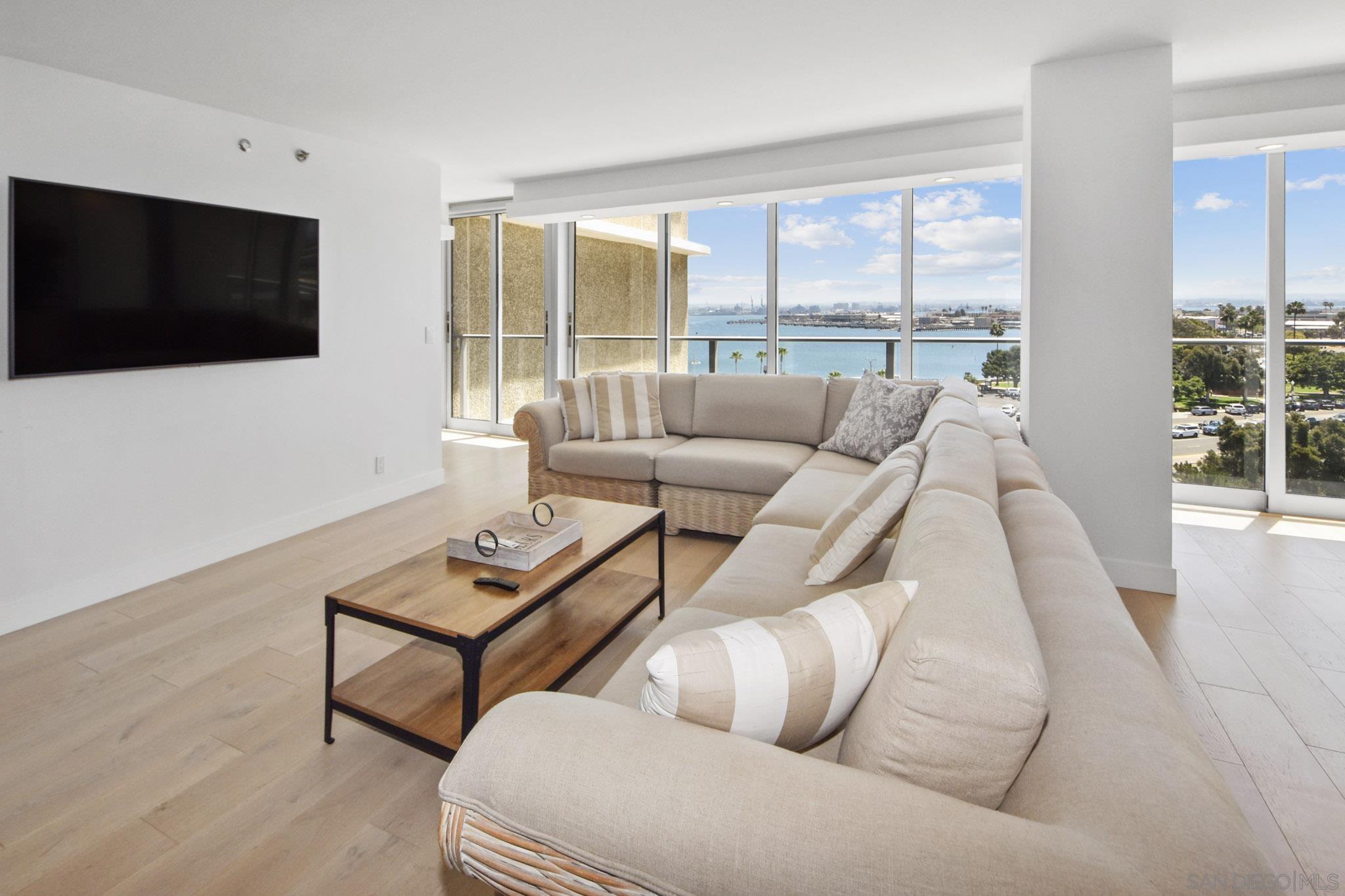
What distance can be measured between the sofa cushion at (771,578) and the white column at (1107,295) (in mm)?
1434

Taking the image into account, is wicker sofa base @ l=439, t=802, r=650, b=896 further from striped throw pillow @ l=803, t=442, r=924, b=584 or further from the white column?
the white column

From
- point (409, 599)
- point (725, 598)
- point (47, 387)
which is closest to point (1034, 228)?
point (725, 598)

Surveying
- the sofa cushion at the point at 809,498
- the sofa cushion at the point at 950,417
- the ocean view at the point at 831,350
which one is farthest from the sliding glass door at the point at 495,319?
the sofa cushion at the point at 950,417

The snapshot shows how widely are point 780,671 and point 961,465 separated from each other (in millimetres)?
1072

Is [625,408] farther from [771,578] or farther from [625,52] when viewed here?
[771,578]

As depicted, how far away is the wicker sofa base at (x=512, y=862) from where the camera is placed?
0.83 meters

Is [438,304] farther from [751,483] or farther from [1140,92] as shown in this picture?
[1140,92]

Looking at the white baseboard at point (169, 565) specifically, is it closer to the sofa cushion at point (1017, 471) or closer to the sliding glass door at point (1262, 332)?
the sofa cushion at point (1017, 471)

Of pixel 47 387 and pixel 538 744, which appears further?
pixel 47 387

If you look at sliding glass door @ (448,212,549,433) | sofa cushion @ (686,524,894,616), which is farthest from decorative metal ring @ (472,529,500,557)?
sliding glass door @ (448,212,549,433)

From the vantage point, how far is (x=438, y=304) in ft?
16.7

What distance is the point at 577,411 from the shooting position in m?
4.52

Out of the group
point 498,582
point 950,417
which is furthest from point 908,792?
point 950,417

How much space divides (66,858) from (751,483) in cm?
299
